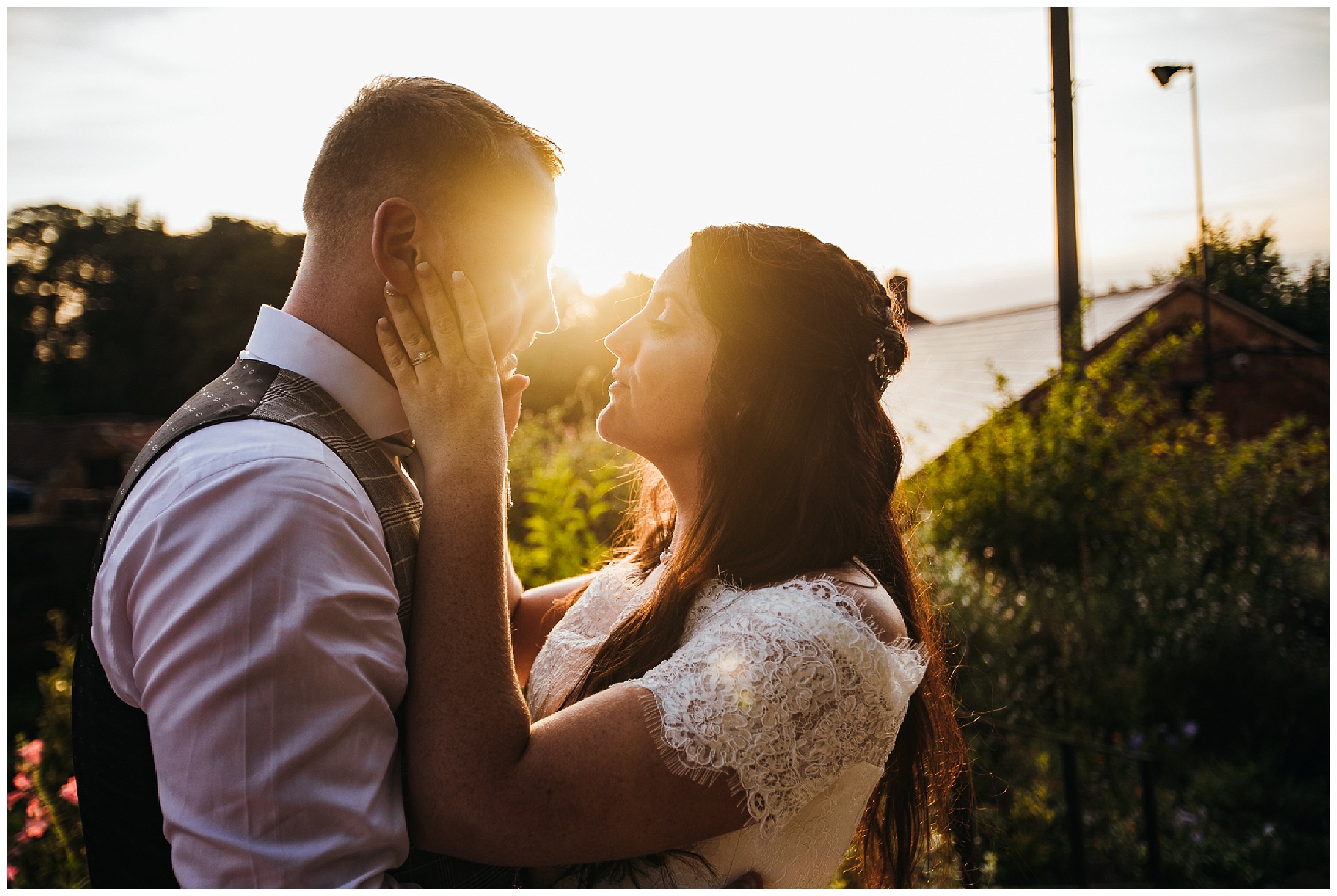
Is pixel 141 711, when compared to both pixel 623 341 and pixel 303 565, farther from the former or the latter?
pixel 623 341

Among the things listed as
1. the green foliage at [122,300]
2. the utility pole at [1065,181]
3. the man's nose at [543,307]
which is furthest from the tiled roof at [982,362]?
the green foliage at [122,300]

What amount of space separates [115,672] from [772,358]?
1527mm

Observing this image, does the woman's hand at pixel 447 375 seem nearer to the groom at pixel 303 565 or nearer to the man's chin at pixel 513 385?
the groom at pixel 303 565

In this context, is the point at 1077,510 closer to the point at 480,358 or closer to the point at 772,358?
the point at 772,358

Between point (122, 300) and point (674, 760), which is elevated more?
point (122, 300)

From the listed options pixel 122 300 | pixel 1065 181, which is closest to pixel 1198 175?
pixel 1065 181

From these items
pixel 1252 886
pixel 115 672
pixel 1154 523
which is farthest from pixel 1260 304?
pixel 115 672

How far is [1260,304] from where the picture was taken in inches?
907

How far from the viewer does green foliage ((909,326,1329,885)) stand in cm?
491

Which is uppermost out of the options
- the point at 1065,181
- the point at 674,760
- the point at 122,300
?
the point at 122,300

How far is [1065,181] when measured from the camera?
324 inches

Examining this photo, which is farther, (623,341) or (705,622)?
(623,341)

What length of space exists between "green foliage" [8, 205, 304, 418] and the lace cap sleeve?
113 ft

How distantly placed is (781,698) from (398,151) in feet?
4.19
